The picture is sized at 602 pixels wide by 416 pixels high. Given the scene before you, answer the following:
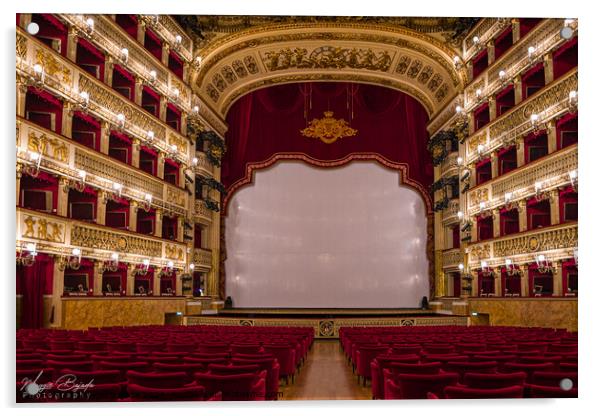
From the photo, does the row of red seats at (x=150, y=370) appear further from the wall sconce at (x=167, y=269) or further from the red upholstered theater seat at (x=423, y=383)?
the wall sconce at (x=167, y=269)

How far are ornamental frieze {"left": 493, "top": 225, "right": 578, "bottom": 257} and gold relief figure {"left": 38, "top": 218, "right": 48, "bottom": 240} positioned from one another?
30.5 ft

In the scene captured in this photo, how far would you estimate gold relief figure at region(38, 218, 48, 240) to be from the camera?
11.9m

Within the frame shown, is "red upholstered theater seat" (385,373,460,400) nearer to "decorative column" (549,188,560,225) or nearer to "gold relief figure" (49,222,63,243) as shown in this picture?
"decorative column" (549,188,560,225)

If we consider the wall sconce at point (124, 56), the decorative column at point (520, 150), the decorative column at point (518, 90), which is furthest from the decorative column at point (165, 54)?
the decorative column at point (520, 150)

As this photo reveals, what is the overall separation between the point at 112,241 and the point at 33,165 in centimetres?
388

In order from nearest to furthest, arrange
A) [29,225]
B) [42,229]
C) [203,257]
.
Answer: [29,225], [42,229], [203,257]

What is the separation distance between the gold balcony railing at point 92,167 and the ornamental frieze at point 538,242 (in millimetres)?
9212

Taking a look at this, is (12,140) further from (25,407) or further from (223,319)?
(223,319)

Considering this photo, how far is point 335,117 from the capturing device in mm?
24828

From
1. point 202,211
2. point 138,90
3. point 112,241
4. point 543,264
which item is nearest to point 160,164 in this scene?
point 138,90

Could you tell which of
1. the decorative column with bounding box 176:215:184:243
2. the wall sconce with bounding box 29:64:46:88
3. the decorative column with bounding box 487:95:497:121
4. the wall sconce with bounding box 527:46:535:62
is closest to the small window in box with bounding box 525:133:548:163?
the decorative column with bounding box 487:95:497:121

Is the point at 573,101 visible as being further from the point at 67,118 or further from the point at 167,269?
the point at 167,269

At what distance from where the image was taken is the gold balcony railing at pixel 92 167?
1200 cm

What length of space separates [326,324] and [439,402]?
12.3 meters
